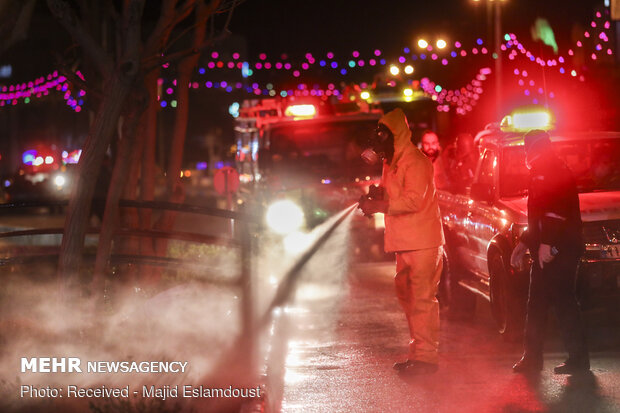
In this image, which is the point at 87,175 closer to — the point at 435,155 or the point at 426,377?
the point at 426,377

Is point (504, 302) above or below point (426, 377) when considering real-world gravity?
above

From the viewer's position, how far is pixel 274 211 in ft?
48.5

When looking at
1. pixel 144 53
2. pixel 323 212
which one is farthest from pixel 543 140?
pixel 323 212

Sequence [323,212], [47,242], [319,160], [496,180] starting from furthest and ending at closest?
1. [47,242]
2. [319,160]
3. [323,212]
4. [496,180]

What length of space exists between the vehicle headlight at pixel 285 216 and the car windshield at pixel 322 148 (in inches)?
30.4

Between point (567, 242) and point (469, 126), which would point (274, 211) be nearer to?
point (567, 242)

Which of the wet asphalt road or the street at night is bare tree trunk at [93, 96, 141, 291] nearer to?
the street at night

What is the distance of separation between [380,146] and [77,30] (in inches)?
101

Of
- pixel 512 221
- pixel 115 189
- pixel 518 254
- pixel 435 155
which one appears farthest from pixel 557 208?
pixel 435 155

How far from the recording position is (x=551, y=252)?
7.17 metres

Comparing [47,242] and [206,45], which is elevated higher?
[206,45]

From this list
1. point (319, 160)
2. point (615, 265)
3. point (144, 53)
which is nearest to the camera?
point (144, 53)

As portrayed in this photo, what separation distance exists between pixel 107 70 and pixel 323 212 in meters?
7.68

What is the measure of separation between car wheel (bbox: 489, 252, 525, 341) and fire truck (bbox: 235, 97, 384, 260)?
559cm
